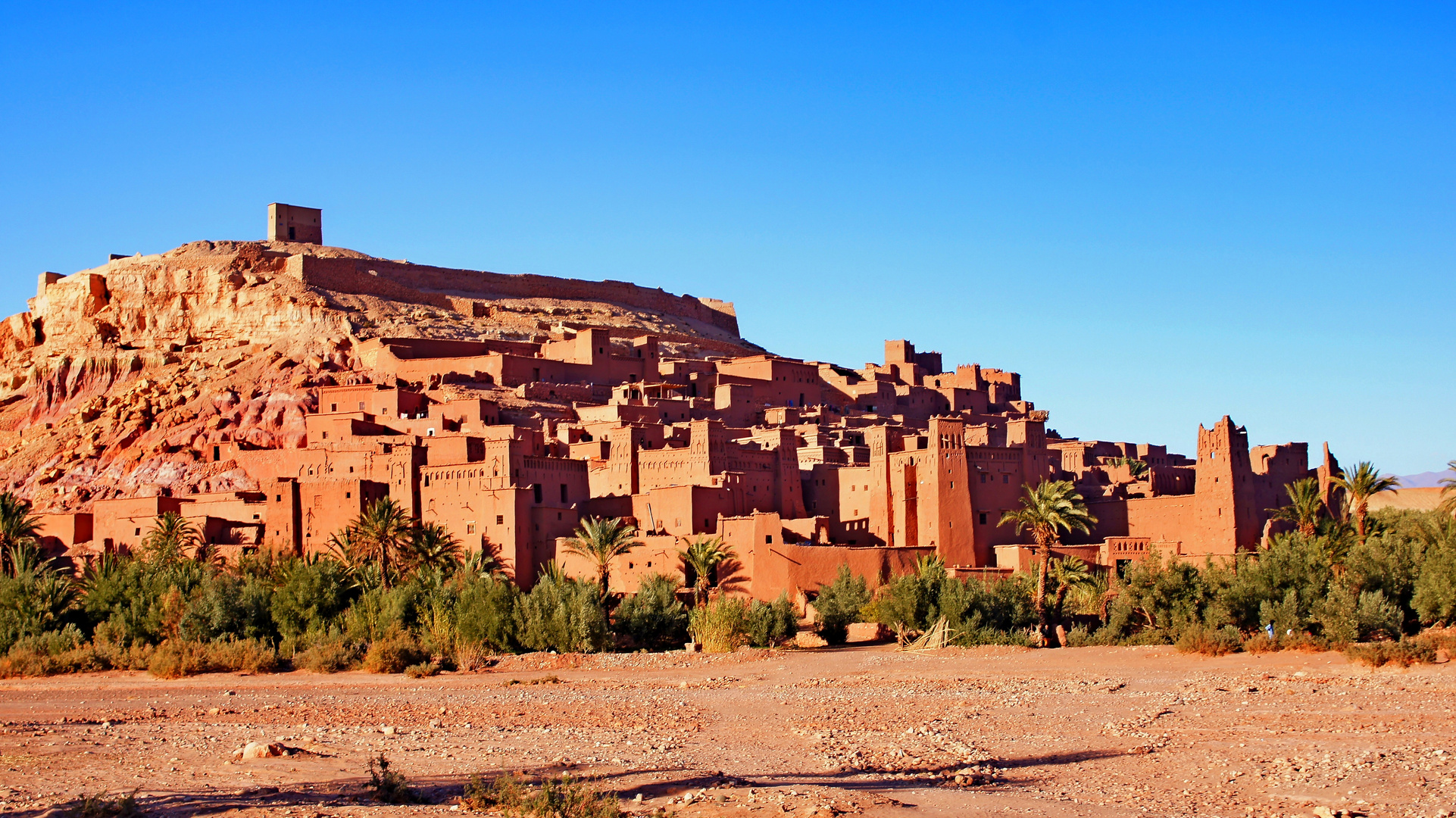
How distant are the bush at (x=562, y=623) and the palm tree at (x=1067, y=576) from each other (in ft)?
31.6

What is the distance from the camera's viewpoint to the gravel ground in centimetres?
1797

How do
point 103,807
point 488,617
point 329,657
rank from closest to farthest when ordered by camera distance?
1. point 103,807
2. point 329,657
3. point 488,617

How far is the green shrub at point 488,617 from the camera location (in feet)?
113

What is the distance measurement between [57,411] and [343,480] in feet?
71.0

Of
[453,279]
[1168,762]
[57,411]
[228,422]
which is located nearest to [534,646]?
[1168,762]

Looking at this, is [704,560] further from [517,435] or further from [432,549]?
[517,435]

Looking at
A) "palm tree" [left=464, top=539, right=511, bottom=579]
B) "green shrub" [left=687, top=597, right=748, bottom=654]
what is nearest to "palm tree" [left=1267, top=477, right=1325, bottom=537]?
"green shrub" [left=687, top=597, right=748, bottom=654]

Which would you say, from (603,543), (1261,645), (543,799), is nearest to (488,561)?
(603,543)

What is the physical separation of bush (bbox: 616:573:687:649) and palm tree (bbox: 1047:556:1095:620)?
26.8ft

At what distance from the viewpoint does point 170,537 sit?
1647 inches

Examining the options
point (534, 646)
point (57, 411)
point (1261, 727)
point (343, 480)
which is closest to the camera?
point (1261, 727)

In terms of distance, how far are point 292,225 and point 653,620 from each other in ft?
148

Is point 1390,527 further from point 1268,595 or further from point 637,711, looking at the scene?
point 637,711

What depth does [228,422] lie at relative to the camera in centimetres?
5175
